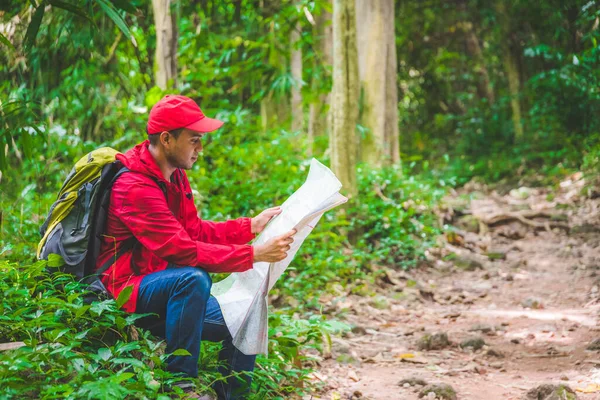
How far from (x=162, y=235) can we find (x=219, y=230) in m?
0.61

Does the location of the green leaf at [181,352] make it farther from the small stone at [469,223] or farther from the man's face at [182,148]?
the small stone at [469,223]

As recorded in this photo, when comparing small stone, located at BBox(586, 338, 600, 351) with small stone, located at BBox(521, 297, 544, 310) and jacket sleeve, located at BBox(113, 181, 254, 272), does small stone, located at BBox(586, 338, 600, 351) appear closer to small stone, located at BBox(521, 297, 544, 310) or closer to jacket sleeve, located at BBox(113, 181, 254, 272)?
small stone, located at BBox(521, 297, 544, 310)

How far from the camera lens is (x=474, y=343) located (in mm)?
5008

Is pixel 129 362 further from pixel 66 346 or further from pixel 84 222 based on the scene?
pixel 84 222

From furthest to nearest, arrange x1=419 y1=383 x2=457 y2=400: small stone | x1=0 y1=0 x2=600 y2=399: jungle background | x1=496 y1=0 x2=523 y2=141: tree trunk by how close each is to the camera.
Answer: x1=496 y1=0 x2=523 y2=141: tree trunk → x1=419 y1=383 x2=457 y2=400: small stone → x1=0 y1=0 x2=600 y2=399: jungle background

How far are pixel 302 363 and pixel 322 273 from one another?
6.61ft

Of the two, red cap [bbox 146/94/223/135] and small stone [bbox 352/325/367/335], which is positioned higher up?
red cap [bbox 146/94/223/135]

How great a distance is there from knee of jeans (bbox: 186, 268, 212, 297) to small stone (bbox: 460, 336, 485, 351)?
9.26ft

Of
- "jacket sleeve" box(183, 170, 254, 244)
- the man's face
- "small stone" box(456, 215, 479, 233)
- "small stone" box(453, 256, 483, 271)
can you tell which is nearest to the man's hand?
"jacket sleeve" box(183, 170, 254, 244)

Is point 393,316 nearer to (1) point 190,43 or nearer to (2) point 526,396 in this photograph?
(2) point 526,396

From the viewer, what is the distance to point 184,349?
2.87m

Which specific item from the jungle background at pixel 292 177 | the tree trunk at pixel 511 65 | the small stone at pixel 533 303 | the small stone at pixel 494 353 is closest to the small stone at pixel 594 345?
the jungle background at pixel 292 177

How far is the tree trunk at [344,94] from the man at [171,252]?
178 inches

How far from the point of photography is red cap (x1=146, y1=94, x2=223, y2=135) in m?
3.10
